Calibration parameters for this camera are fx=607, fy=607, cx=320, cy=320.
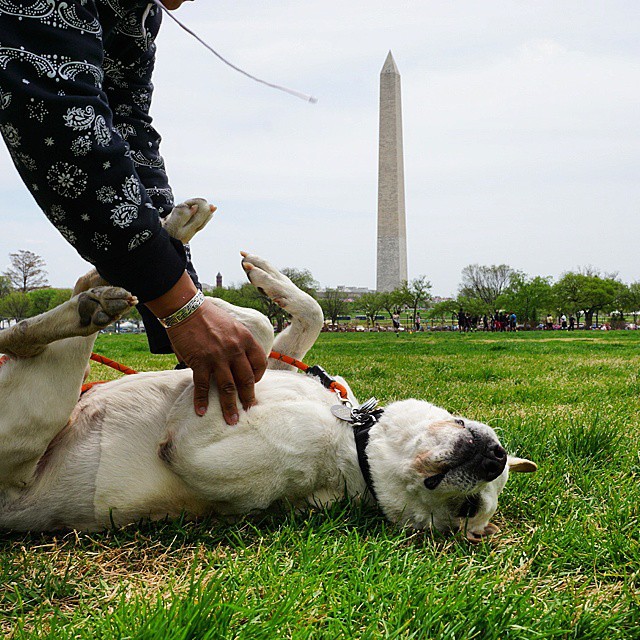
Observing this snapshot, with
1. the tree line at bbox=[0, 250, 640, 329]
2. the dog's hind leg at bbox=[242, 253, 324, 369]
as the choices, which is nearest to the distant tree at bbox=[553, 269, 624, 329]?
the tree line at bbox=[0, 250, 640, 329]

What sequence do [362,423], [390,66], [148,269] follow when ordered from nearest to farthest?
[148,269]
[362,423]
[390,66]

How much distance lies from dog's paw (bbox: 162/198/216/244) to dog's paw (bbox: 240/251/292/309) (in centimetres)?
58

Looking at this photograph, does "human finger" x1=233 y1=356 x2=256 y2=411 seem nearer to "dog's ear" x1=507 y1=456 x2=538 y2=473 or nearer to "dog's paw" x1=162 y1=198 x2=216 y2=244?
"dog's paw" x1=162 y1=198 x2=216 y2=244

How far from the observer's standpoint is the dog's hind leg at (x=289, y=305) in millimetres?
2986

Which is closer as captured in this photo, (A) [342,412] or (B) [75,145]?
(B) [75,145]

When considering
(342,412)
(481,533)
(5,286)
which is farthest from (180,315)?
(5,286)

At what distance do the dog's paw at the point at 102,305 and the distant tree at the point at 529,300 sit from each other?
5173 centimetres

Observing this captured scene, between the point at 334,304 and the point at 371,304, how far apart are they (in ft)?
11.1

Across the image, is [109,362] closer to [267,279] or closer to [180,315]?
[267,279]

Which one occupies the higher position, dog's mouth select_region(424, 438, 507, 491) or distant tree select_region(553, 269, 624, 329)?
distant tree select_region(553, 269, 624, 329)

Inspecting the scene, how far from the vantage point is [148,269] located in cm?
179

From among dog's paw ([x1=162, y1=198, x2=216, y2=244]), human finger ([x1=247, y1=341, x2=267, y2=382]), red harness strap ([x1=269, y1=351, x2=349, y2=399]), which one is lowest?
red harness strap ([x1=269, y1=351, x2=349, y2=399])

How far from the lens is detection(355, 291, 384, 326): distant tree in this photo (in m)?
50.3

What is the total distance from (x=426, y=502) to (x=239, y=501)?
2.16 feet
